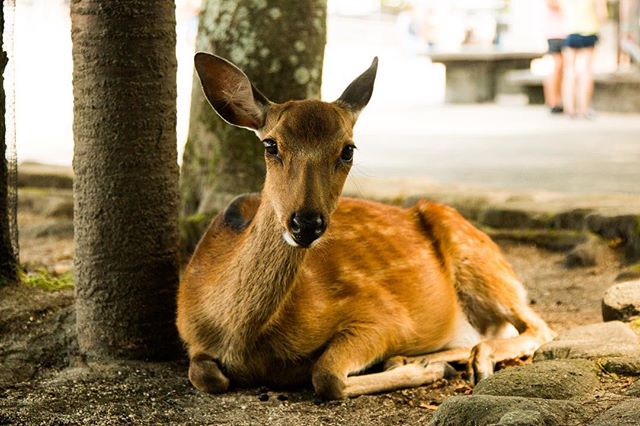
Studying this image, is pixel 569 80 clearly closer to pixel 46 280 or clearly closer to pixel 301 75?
pixel 301 75

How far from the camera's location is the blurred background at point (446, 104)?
11.1m

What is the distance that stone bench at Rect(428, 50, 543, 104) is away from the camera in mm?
21219

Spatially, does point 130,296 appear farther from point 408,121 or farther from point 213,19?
point 408,121

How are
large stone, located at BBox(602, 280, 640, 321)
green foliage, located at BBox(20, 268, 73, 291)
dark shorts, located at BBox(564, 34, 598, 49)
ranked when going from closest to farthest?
large stone, located at BBox(602, 280, 640, 321), green foliage, located at BBox(20, 268, 73, 291), dark shorts, located at BBox(564, 34, 598, 49)

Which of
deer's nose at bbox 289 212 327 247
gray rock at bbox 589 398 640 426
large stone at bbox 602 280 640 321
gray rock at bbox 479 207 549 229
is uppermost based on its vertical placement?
deer's nose at bbox 289 212 327 247

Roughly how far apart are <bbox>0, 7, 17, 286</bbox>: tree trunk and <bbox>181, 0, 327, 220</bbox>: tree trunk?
1.50 m

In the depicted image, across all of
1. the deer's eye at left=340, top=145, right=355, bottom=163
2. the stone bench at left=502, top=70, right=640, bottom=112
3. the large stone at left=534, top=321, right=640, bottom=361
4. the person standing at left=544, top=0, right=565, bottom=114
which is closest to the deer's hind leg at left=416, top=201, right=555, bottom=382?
the large stone at left=534, top=321, right=640, bottom=361

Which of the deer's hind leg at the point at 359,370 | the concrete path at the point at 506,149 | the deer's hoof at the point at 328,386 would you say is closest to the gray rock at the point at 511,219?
the concrete path at the point at 506,149

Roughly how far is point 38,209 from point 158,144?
4.40 metres

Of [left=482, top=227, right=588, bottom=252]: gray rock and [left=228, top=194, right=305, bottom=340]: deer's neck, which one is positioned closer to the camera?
[left=228, top=194, right=305, bottom=340]: deer's neck

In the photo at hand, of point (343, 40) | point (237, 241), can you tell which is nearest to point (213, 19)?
point (237, 241)

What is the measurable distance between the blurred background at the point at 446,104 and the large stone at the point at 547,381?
361 centimetres

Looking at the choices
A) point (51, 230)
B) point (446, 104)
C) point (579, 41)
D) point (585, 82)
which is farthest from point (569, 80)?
Answer: point (51, 230)

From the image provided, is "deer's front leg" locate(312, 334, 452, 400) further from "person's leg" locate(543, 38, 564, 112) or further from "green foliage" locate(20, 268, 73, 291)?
"person's leg" locate(543, 38, 564, 112)
